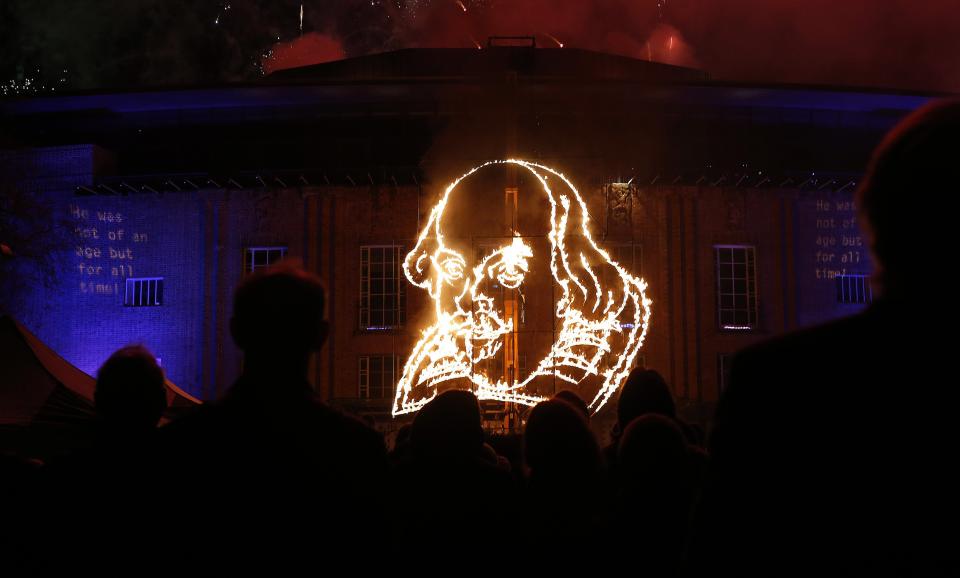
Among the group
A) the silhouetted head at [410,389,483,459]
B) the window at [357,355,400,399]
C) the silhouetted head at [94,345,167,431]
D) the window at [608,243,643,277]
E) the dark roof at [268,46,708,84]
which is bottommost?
the window at [357,355,400,399]

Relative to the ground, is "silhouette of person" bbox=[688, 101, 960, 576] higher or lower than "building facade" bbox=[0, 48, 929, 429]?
lower

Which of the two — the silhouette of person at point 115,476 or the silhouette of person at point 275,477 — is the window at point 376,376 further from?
the silhouette of person at point 275,477

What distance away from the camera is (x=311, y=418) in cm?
234

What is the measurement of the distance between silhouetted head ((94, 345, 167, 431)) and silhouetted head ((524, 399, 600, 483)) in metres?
1.69

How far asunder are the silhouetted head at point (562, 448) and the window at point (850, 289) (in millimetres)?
22723

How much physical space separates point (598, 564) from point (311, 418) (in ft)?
6.89

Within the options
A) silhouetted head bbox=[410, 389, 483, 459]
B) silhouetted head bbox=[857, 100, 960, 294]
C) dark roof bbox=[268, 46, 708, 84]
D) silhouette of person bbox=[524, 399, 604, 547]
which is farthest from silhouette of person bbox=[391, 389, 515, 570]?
dark roof bbox=[268, 46, 708, 84]

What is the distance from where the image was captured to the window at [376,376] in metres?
24.2

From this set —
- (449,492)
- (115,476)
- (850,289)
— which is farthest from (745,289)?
(115,476)

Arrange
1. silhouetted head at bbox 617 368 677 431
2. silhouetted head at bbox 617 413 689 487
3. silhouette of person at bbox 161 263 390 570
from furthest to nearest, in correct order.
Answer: silhouetted head at bbox 617 368 677 431, silhouetted head at bbox 617 413 689 487, silhouette of person at bbox 161 263 390 570

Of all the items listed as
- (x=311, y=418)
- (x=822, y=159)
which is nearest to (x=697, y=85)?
(x=822, y=159)

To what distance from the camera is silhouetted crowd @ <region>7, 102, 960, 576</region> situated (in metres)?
1.46

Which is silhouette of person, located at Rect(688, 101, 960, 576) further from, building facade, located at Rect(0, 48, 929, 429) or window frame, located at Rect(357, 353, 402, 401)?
window frame, located at Rect(357, 353, 402, 401)

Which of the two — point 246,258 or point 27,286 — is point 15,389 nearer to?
point 246,258
